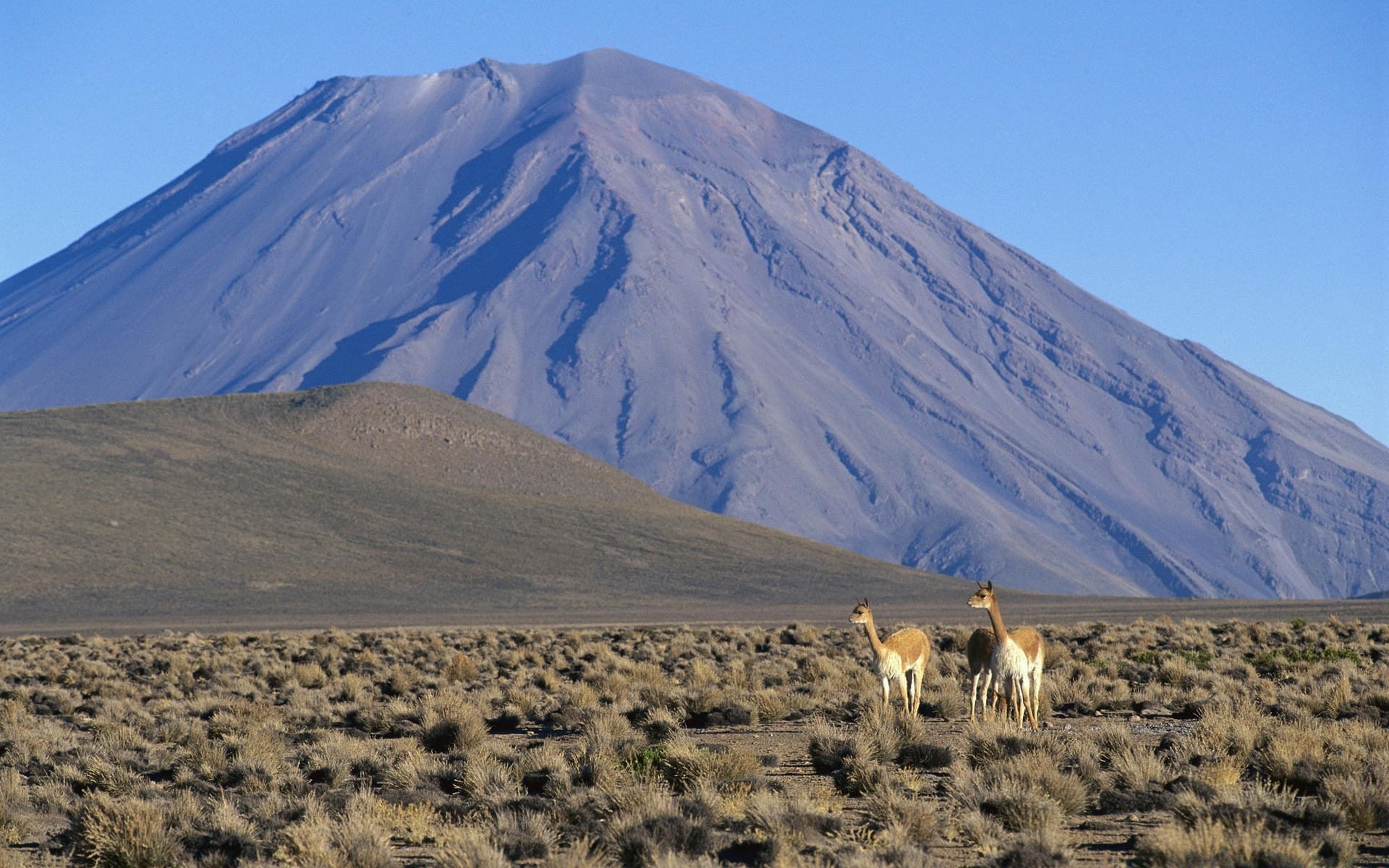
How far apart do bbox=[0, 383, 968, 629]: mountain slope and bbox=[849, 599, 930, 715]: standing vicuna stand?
38.9m

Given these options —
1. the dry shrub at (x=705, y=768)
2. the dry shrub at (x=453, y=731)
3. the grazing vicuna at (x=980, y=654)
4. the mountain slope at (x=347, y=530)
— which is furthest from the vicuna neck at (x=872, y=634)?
the mountain slope at (x=347, y=530)

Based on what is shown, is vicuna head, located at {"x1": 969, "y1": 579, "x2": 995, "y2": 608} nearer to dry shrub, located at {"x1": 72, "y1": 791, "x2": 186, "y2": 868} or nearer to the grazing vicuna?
the grazing vicuna

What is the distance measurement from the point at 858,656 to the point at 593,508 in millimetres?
55646

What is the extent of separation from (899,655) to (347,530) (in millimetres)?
60064

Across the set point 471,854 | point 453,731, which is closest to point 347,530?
point 453,731

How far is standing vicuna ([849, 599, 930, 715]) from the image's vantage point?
53.7ft

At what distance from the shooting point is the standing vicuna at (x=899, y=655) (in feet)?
53.7

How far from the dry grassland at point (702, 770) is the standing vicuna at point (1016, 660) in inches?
18.9

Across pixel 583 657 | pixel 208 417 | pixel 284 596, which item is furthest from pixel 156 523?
pixel 583 657

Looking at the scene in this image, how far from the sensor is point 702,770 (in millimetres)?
12844

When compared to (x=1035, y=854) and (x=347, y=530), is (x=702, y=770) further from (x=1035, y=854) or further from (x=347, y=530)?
(x=347, y=530)

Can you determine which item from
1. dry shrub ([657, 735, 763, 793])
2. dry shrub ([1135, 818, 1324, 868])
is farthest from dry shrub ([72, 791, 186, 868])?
dry shrub ([1135, 818, 1324, 868])

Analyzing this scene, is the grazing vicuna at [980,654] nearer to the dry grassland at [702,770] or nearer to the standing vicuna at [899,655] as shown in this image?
the standing vicuna at [899,655]

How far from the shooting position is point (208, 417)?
90.4 metres
